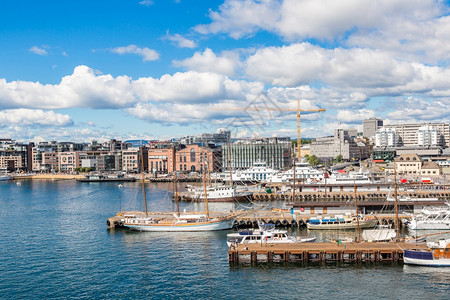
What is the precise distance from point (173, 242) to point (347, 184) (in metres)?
46.2

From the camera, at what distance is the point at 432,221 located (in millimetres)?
43750

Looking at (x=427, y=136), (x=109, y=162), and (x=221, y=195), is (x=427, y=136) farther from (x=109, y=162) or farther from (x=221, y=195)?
(x=221, y=195)

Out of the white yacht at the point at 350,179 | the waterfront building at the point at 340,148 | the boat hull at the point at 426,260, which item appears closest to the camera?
the boat hull at the point at 426,260

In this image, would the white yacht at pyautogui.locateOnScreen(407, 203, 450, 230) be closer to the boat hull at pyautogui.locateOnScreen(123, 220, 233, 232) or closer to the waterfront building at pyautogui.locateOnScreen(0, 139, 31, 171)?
the boat hull at pyautogui.locateOnScreen(123, 220, 233, 232)

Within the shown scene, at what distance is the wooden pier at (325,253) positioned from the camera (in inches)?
1283

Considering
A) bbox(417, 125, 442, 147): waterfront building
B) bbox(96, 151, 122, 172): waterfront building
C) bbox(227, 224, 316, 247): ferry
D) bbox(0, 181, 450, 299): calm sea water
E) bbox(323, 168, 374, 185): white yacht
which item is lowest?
bbox(0, 181, 450, 299): calm sea water

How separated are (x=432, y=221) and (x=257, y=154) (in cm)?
9323

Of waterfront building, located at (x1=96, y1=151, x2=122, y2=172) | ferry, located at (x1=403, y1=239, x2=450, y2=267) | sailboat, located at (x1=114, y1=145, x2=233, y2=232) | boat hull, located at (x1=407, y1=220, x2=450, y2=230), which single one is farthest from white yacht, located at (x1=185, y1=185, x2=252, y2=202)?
waterfront building, located at (x1=96, y1=151, x2=122, y2=172)

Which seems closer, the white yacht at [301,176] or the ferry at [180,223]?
the ferry at [180,223]

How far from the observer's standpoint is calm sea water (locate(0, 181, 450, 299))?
89.8 feet

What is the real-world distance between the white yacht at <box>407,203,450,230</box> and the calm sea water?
10848 millimetres

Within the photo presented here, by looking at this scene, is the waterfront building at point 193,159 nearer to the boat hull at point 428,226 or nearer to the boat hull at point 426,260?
the boat hull at point 428,226

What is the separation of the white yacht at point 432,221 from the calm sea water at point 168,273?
1085cm

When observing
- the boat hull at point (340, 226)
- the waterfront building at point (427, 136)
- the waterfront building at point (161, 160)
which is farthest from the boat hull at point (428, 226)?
the waterfront building at point (427, 136)
